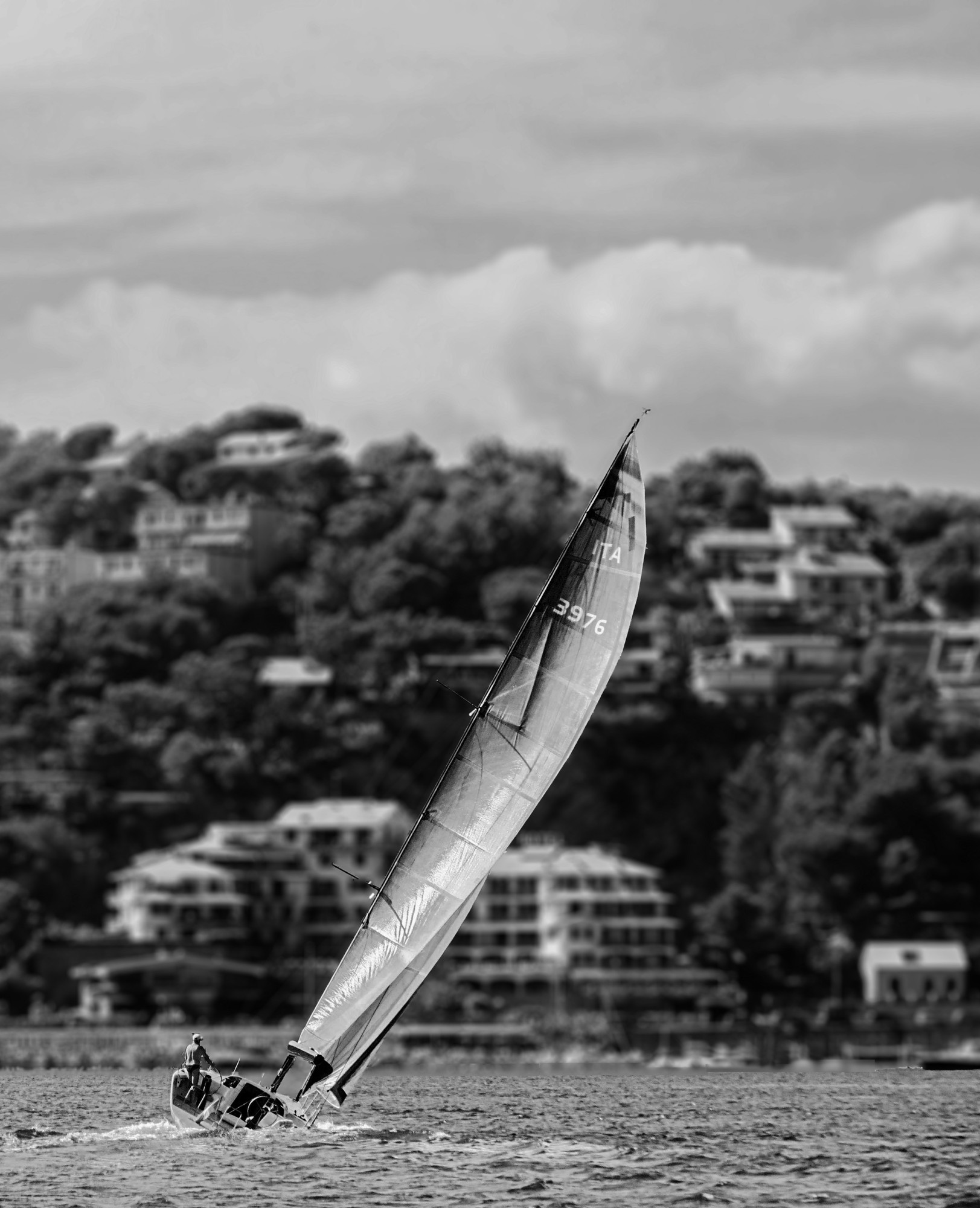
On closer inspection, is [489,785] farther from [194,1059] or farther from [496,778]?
[194,1059]

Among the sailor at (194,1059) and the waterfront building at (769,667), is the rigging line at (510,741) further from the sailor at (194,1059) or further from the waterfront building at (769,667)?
the waterfront building at (769,667)

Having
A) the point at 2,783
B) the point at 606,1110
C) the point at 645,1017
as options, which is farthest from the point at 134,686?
the point at 606,1110

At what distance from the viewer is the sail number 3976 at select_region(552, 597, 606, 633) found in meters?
46.1

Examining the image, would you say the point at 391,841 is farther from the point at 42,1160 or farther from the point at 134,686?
the point at 42,1160

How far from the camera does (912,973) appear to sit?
14100 cm

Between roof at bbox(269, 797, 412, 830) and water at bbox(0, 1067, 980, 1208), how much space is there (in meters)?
79.5

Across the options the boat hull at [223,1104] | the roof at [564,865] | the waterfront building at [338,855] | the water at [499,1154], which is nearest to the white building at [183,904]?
the waterfront building at [338,855]

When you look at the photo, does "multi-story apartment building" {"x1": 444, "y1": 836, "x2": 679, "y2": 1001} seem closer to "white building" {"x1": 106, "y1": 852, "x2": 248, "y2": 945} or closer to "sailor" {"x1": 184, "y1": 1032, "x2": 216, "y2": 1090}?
"white building" {"x1": 106, "y1": 852, "x2": 248, "y2": 945}

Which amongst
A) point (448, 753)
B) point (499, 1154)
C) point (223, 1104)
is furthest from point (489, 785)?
point (448, 753)

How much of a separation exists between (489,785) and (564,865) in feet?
321

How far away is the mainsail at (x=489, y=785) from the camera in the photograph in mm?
44969

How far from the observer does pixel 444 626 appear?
177000 mm

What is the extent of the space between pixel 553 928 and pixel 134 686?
40.4m

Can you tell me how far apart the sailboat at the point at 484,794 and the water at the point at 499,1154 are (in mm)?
1715
